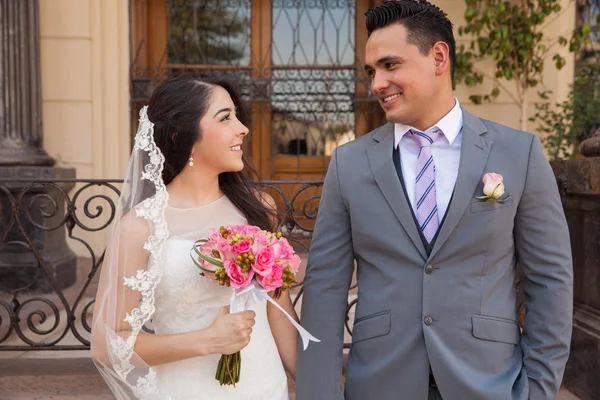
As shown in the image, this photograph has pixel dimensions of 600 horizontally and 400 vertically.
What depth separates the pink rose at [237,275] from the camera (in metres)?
1.76

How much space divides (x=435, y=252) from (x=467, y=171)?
27 cm

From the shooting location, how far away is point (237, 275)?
1766 millimetres

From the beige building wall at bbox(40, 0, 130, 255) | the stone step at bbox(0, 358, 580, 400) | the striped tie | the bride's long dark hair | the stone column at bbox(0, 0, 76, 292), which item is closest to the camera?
the striped tie

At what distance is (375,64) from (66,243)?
14.7ft

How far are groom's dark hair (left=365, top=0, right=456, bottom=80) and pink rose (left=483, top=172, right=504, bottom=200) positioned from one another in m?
0.43

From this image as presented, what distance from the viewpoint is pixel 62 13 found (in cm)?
577

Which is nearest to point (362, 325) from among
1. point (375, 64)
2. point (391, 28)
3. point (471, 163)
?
point (471, 163)

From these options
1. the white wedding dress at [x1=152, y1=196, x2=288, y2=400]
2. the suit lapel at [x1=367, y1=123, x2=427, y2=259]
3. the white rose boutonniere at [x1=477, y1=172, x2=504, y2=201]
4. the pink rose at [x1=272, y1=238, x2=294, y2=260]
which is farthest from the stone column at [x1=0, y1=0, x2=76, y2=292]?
the white rose boutonniere at [x1=477, y1=172, x2=504, y2=201]

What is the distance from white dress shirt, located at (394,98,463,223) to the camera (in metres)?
1.83

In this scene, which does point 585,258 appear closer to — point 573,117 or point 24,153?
point 573,117

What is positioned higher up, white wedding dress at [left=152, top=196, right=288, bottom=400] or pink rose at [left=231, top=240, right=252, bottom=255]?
pink rose at [left=231, top=240, right=252, bottom=255]

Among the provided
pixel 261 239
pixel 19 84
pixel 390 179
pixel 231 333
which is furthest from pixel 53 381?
pixel 19 84

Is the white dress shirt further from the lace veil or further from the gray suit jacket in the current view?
the lace veil

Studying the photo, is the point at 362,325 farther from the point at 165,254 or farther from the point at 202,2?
the point at 202,2
